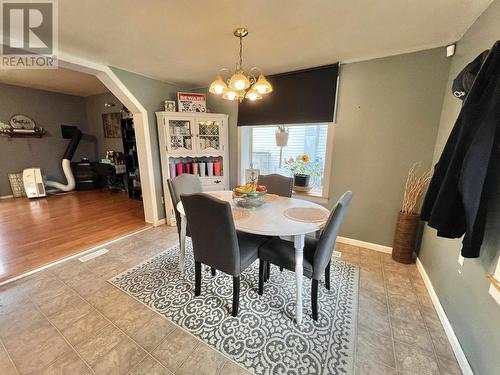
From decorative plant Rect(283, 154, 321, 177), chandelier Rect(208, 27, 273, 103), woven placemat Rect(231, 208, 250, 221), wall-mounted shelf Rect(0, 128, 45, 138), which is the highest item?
chandelier Rect(208, 27, 273, 103)

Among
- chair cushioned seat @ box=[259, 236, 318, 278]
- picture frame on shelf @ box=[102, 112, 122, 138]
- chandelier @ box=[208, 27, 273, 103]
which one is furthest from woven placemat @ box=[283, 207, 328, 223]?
picture frame on shelf @ box=[102, 112, 122, 138]

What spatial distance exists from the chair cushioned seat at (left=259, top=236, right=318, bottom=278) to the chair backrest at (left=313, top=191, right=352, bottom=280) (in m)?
0.06

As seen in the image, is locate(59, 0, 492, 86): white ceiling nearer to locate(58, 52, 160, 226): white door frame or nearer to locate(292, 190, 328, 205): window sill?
locate(58, 52, 160, 226): white door frame

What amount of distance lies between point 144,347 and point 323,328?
4.05 feet

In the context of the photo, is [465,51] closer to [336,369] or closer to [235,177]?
[336,369]

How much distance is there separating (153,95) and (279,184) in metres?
2.38

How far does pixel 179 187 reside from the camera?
213 cm

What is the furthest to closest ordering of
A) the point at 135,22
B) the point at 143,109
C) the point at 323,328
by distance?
the point at 143,109, the point at 135,22, the point at 323,328

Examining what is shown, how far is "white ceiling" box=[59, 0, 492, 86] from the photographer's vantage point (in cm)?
140

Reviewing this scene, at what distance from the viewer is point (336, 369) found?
47.1 inches

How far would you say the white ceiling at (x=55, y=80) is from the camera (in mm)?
3596

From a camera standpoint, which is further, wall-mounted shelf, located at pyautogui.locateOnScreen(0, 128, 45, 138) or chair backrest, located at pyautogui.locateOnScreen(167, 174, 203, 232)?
wall-mounted shelf, located at pyautogui.locateOnScreen(0, 128, 45, 138)

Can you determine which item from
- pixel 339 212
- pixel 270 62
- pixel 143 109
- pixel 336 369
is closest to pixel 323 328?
pixel 336 369

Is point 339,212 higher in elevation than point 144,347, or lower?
higher
